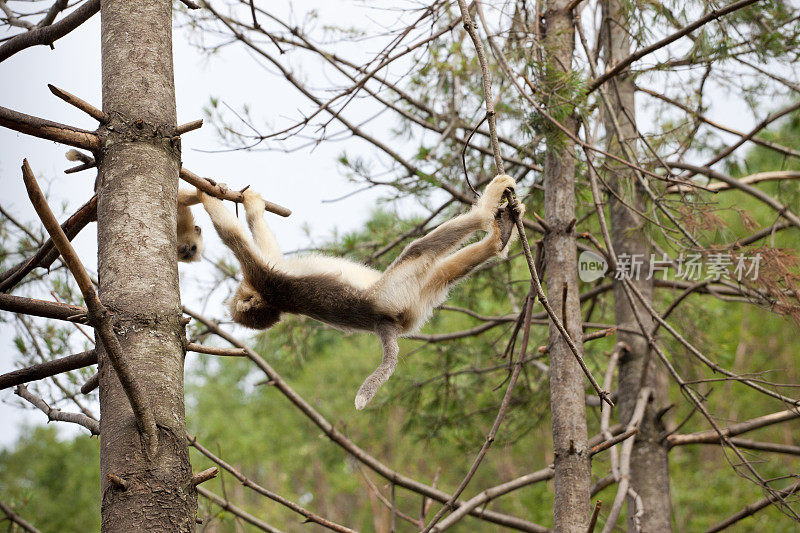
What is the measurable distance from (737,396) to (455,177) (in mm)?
10720

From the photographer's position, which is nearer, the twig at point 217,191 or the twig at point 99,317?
the twig at point 99,317

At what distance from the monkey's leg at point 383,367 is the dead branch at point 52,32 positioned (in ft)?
5.49

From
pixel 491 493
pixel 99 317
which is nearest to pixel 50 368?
pixel 99 317

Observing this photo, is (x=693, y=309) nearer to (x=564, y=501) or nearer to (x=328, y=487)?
(x=564, y=501)

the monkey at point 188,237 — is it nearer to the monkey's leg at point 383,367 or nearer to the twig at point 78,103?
the monkey's leg at point 383,367

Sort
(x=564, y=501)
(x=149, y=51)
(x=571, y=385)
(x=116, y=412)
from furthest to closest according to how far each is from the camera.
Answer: (x=571, y=385)
(x=564, y=501)
(x=149, y=51)
(x=116, y=412)

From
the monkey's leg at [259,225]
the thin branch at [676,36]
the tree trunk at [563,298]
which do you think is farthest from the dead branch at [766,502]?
the monkey's leg at [259,225]

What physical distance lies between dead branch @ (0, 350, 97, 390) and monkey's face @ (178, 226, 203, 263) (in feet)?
5.94

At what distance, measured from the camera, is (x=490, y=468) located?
1529cm

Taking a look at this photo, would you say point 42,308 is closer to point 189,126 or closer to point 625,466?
point 189,126

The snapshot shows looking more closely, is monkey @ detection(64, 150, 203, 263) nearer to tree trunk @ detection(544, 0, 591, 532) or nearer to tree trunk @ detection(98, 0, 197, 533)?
tree trunk @ detection(98, 0, 197, 533)

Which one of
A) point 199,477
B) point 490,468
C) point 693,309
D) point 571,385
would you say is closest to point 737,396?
point 490,468

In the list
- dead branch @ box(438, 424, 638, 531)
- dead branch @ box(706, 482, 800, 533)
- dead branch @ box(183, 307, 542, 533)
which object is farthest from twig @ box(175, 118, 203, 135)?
dead branch @ box(706, 482, 800, 533)

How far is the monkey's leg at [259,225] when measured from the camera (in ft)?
12.2
